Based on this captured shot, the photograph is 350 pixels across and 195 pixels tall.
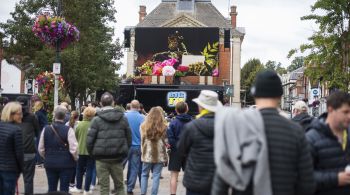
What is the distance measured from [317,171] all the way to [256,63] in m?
98.2

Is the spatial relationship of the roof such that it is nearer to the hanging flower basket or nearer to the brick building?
the brick building

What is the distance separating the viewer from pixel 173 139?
1070 centimetres

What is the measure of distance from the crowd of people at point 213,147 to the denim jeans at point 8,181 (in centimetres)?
1

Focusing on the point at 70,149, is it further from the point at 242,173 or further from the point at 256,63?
the point at 256,63

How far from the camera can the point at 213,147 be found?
637cm

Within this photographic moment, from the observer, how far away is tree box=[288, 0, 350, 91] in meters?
19.9

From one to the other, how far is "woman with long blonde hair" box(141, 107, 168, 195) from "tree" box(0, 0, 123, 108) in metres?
22.2

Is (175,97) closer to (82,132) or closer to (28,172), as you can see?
(82,132)

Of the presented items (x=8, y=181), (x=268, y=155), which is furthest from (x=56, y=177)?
(x=268, y=155)

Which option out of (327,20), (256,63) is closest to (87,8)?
(327,20)

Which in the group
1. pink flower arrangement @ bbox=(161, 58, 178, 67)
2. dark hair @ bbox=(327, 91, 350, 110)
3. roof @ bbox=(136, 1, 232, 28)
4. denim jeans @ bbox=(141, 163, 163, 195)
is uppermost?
roof @ bbox=(136, 1, 232, 28)

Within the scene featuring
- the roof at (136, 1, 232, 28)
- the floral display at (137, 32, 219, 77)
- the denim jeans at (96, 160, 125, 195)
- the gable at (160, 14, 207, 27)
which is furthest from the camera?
the roof at (136, 1, 232, 28)

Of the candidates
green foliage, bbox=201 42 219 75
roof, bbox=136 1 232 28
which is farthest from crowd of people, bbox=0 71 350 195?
roof, bbox=136 1 232 28

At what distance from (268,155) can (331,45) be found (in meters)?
17.0
